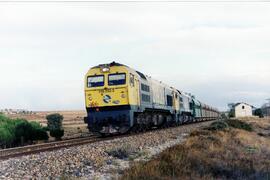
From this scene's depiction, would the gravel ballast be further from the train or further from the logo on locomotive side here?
the logo on locomotive side

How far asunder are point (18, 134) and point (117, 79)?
7.13 meters

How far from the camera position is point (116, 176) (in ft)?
30.4

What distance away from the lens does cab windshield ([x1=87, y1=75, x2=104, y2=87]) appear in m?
22.9

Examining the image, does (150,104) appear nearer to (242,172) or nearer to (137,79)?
(137,79)

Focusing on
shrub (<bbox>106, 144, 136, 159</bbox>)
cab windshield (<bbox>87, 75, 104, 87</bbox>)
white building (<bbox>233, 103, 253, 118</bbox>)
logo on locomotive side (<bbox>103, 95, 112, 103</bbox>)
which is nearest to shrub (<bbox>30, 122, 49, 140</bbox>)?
cab windshield (<bbox>87, 75, 104, 87</bbox>)

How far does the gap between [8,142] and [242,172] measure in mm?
16465

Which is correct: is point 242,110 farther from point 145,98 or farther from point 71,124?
point 145,98

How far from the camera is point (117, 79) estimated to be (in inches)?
896

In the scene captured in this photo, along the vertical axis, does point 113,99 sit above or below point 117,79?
below

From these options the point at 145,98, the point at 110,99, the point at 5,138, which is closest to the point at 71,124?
the point at 145,98

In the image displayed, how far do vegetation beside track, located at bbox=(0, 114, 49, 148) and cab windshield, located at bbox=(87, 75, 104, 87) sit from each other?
207 inches

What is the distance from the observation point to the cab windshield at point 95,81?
75.0 feet

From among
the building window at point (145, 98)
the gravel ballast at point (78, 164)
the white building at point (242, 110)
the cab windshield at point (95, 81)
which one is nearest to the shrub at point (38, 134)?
the cab windshield at point (95, 81)

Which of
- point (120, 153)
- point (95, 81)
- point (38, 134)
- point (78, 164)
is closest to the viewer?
point (78, 164)
